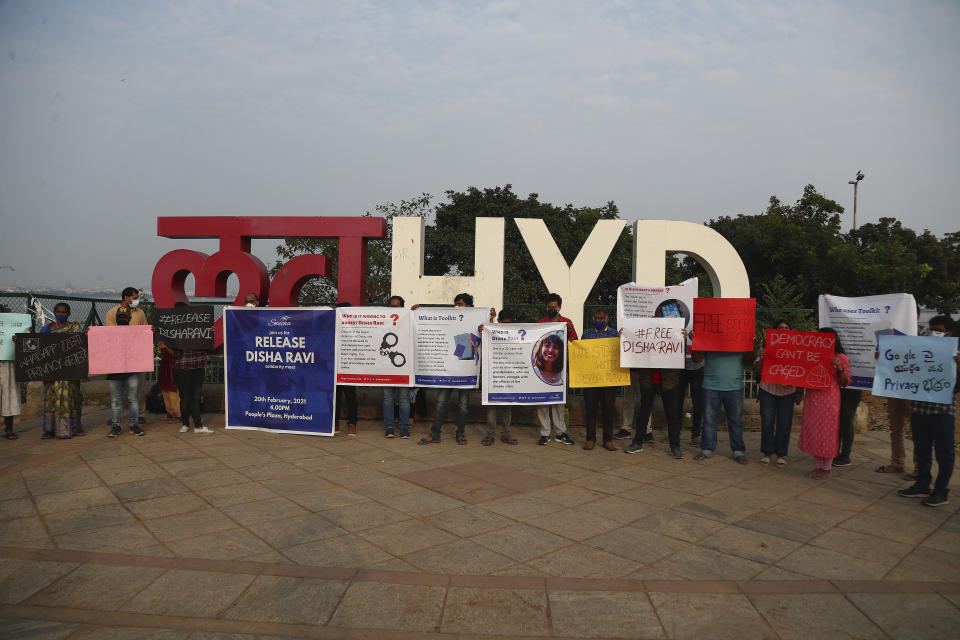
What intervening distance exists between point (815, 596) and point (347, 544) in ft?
10.1

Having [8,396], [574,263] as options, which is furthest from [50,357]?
[574,263]

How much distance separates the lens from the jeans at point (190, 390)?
7.81 metres

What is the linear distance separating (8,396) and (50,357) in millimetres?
793

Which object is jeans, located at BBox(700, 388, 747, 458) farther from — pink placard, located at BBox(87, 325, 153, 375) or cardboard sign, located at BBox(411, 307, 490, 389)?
pink placard, located at BBox(87, 325, 153, 375)

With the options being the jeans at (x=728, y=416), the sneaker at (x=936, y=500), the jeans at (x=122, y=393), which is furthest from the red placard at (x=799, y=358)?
the jeans at (x=122, y=393)

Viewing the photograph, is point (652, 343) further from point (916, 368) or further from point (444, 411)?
point (444, 411)

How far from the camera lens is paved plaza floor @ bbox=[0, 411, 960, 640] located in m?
3.22

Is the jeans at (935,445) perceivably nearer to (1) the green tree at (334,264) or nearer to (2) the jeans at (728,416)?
(2) the jeans at (728,416)

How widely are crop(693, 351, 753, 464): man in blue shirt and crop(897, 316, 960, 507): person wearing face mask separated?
164 centimetres

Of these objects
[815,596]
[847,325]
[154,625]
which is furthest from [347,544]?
[847,325]

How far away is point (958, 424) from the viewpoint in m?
10.4

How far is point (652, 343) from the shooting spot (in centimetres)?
732

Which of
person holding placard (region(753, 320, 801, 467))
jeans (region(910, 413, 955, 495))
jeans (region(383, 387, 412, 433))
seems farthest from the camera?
jeans (region(383, 387, 412, 433))

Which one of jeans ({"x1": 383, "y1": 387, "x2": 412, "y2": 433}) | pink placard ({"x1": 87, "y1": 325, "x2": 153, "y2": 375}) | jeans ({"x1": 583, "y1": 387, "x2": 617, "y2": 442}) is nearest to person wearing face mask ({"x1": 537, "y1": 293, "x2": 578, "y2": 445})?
jeans ({"x1": 583, "y1": 387, "x2": 617, "y2": 442})
